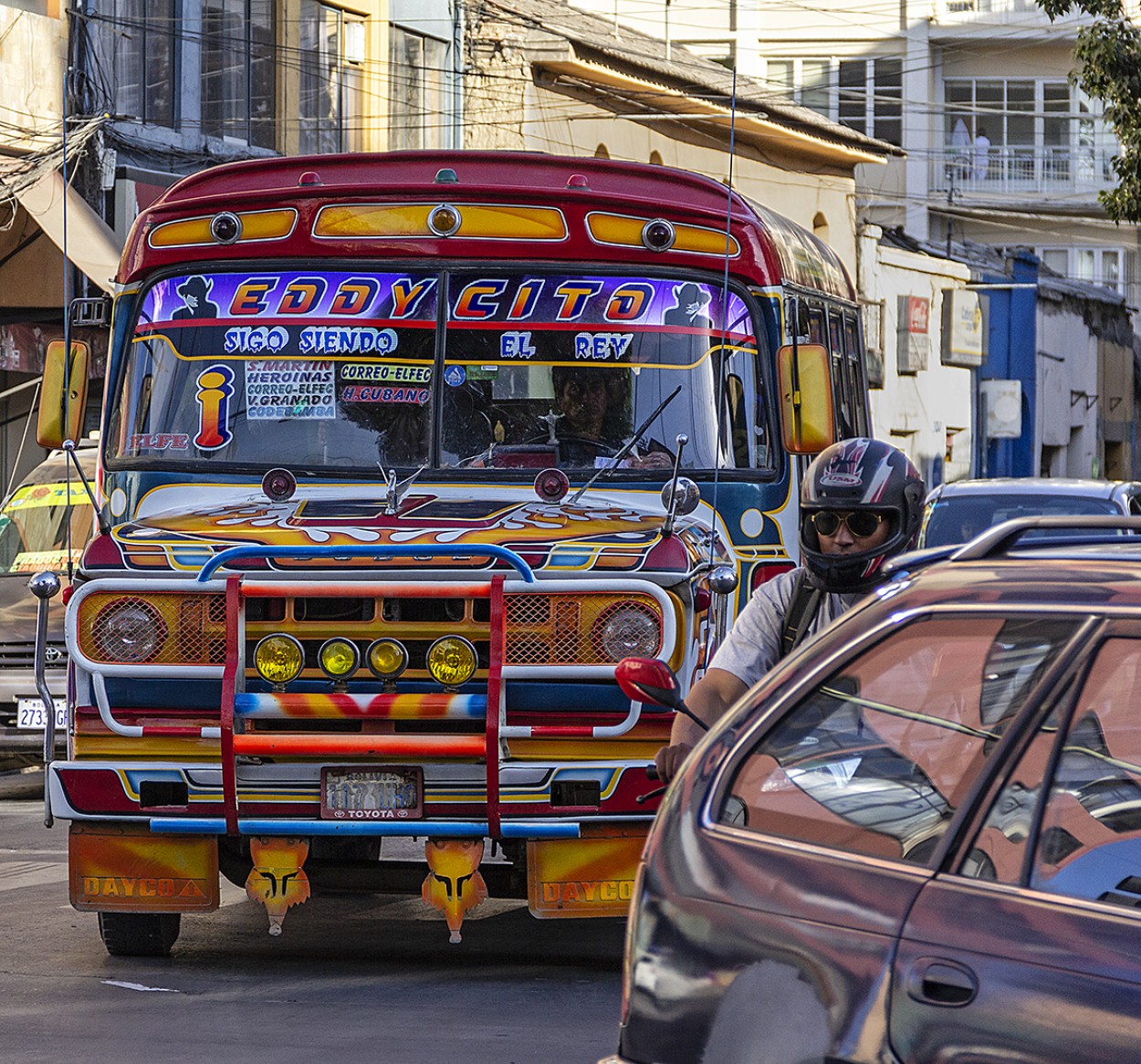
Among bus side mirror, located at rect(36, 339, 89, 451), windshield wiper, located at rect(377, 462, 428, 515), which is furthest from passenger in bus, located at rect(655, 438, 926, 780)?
bus side mirror, located at rect(36, 339, 89, 451)

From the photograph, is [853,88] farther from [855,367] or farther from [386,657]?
[386,657]

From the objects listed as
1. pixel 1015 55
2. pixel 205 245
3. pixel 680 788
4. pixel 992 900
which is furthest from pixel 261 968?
pixel 1015 55

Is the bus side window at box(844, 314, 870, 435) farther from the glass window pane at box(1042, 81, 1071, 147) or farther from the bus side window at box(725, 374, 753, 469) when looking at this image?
the glass window pane at box(1042, 81, 1071, 147)

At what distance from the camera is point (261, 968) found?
26.9 ft

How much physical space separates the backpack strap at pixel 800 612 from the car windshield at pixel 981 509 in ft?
29.1

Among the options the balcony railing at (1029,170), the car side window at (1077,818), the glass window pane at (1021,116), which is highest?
the glass window pane at (1021,116)

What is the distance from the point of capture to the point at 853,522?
5.95m

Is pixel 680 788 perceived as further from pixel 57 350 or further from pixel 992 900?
pixel 57 350

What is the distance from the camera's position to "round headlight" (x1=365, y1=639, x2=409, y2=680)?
296 inches

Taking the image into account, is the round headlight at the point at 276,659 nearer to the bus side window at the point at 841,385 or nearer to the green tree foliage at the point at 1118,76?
the bus side window at the point at 841,385

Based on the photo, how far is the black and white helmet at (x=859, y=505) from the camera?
19.4 feet

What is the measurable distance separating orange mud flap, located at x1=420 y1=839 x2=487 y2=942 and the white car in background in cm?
777

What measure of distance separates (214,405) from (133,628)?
1.39m

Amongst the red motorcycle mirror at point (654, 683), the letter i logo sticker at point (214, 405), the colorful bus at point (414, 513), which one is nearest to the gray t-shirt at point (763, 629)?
the red motorcycle mirror at point (654, 683)
